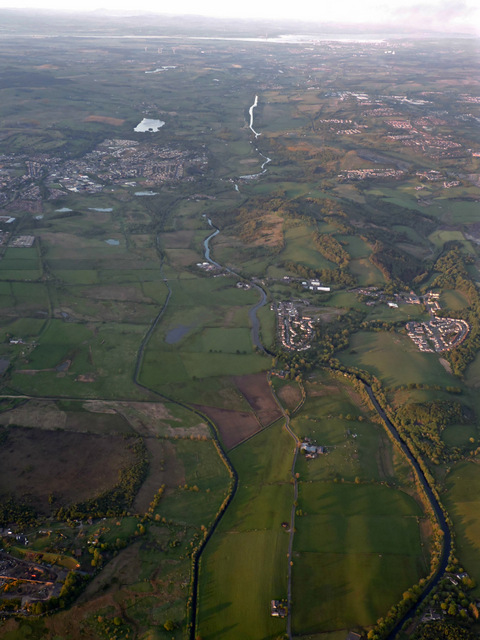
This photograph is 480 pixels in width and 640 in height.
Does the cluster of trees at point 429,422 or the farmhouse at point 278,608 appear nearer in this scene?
the farmhouse at point 278,608

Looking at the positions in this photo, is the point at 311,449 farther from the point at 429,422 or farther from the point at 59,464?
the point at 59,464

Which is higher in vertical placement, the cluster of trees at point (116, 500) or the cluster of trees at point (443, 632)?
the cluster of trees at point (116, 500)

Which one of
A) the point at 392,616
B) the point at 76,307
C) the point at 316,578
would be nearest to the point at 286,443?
the point at 316,578

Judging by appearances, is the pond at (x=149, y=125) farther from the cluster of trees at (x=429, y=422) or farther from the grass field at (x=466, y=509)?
the grass field at (x=466, y=509)

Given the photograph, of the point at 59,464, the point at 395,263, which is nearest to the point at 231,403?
the point at 59,464

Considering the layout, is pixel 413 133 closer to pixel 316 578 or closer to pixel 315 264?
pixel 315 264

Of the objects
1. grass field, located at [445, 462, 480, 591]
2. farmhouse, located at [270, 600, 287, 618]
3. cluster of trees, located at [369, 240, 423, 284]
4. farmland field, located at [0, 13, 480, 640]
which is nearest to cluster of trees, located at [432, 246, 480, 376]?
farmland field, located at [0, 13, 480, 640]

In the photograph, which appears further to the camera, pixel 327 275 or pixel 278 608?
pixel 327 275

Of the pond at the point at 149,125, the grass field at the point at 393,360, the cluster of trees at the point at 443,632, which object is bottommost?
the cluster of trees at the point at 443,632

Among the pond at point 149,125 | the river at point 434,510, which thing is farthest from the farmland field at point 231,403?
the pond at point 149,125

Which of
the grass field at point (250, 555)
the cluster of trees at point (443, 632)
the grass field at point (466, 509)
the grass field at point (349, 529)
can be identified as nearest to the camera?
the cluster of trees at point (443, 632)

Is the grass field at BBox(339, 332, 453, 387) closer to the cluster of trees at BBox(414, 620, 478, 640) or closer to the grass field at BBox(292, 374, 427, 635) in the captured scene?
the grass field at BBox(292, 374, 427, 635)

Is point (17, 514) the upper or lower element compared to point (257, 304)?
lower
